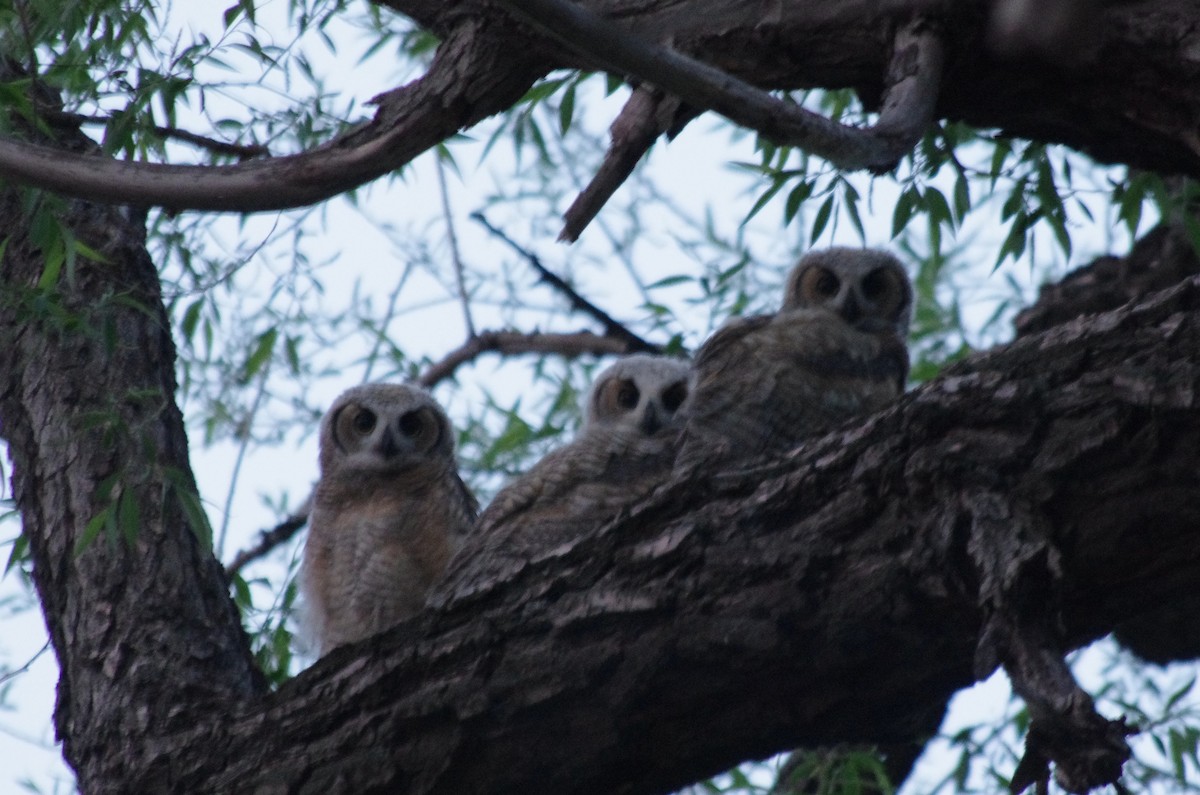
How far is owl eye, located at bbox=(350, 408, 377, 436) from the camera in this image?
16.4 feet

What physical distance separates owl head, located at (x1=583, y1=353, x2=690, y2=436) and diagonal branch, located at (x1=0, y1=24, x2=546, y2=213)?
1.59 meters

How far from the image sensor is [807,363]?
4.48 metres

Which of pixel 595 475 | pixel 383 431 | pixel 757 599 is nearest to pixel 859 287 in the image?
pixel 595 475

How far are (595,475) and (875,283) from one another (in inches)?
52.0

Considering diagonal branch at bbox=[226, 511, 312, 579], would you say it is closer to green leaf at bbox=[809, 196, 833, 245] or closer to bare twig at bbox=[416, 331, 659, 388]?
bare twig at bbox=[416, 331, 659, 388]

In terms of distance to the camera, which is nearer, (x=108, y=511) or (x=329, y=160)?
(x=329, y=160)

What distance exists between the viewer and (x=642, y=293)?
6035 mm

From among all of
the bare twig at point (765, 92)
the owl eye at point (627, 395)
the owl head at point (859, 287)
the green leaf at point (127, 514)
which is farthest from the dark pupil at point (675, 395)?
the green leaf at point (127, 514)

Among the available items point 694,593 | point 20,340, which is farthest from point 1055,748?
point 20,340

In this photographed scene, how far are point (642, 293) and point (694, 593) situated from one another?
131 inches

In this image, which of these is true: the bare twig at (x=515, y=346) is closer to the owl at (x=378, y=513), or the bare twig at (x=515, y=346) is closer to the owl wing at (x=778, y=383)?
the owl at (x=378, y=513)

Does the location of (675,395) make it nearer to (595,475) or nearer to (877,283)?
(595,475)

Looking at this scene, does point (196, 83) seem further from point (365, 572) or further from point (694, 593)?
point (694, 593)

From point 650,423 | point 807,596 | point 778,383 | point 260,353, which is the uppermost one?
point 260,353
